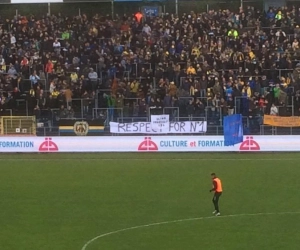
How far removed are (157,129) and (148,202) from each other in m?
14.2

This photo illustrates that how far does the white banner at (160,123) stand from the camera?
3753cm

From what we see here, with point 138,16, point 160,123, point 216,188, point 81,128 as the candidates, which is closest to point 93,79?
point 81,128

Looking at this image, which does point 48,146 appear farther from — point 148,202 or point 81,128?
point 148,202

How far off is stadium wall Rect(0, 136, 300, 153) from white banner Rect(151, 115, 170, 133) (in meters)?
1.52

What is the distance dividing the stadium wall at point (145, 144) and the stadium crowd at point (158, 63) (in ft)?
7.47

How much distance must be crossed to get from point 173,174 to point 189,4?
1953cm

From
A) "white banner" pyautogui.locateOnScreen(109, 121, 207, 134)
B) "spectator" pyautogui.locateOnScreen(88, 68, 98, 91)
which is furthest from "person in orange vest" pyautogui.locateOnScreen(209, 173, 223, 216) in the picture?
"spectator" pyautogui.locateOnScreen(88, 68, 98, 91)

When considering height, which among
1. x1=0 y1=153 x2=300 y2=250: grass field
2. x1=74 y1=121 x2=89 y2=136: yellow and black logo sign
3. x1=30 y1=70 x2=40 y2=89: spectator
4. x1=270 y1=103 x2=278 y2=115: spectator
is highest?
x1=30 y1=70 x2=40 y2=89: spectator

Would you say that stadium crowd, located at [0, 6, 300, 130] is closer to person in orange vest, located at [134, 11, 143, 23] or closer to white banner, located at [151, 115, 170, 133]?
person in orange vest, located at [134, 11, 143, 23]

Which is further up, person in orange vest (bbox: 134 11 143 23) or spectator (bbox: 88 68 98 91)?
person in orange vest (bbox: 134 11 143 23)

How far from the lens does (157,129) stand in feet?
124

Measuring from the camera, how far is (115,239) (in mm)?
18375

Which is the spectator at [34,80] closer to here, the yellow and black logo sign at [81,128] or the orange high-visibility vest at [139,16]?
the yellow and black logo sign at [81,128]

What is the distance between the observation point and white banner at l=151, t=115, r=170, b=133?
37.5 m
